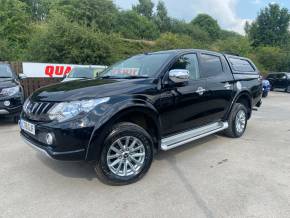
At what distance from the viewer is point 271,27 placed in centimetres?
5262

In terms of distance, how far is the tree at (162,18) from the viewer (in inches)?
2648

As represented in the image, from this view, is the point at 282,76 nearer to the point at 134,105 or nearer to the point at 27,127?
the point at 134,105

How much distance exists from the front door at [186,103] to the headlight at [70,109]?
1108 mm

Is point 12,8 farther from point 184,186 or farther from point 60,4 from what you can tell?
point 184,186

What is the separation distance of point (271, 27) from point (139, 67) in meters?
56.1

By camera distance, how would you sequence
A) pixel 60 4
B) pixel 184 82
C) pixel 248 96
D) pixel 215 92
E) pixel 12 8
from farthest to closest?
pixel 60 4 < pixel 12 8 < pixel 248 96 < pixel 215 92 < pixel 184 82

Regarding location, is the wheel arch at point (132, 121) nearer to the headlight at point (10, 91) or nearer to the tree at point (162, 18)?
the headlight at point (10, 91)

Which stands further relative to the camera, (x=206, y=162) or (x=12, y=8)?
(x=12, y=8)

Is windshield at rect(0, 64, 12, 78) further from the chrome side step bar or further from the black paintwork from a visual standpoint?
the chrome side step bar

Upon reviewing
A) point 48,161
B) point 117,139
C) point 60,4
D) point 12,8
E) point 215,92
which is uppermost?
point 60,4

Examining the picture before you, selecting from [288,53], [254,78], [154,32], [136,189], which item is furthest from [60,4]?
[136,189]

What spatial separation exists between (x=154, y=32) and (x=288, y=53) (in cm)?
2719

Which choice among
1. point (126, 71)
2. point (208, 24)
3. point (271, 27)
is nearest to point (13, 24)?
point (126, 71)

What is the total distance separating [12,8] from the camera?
25.1m
